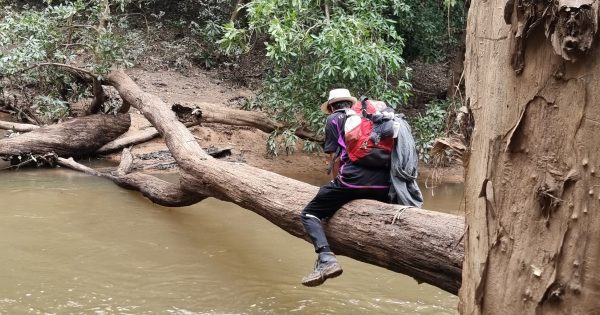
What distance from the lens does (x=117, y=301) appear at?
5105 mm

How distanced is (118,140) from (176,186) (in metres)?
4.04

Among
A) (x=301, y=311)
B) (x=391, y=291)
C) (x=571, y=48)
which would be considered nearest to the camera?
(x=571, y=48)

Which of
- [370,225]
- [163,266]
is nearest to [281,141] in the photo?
[163,266]

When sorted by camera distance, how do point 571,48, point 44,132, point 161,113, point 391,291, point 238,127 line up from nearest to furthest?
point 571,48, point 391,291, point 161,113, point 44,132, point 238,127

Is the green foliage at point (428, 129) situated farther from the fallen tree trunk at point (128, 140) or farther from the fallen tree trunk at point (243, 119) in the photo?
the fallen tree trunk at point (128, 140)

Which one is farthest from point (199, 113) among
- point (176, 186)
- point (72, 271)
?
point (72, 271)

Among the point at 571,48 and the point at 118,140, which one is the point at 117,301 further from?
the point at 118,140

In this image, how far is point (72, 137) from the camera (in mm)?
10430

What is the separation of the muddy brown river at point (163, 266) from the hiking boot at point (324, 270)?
2.32 feet

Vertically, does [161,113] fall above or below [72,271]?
above

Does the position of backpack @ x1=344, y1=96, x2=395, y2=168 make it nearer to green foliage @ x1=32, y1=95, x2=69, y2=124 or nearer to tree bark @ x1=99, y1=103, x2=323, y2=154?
tree bark @ x1=99, y1=103, x2=323, y2=154

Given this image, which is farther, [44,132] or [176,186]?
[44,132]

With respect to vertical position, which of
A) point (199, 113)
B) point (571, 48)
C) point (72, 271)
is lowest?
point (72, 271)

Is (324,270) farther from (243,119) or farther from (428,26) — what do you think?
(428,26)
